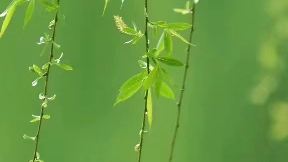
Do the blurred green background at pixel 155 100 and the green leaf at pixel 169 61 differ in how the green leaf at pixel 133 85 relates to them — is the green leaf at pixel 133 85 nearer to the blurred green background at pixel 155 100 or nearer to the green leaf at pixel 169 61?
the green leaf at pixel 169 61

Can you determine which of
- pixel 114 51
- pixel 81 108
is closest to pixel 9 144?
pixel 81 108

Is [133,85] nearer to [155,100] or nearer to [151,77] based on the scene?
[151,77]

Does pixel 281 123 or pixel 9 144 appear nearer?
pixel 281 123

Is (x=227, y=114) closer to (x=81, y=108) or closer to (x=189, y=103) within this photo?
(x=189, y=103)

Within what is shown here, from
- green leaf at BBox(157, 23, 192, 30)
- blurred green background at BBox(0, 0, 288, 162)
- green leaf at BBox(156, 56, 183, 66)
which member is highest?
green leaf at BBox(157, 23, 192, 30)

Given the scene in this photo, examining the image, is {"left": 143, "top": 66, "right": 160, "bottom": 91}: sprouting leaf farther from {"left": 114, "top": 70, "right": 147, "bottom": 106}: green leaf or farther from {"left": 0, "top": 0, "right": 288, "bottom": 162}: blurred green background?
{"left": 0, "top": 0, "right": 288, "bottom": 162}: blurred green background

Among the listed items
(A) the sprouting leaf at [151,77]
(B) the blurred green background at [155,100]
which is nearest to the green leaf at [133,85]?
(A) the sprouting leaf at [151,77]

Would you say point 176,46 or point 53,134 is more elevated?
point 176,46

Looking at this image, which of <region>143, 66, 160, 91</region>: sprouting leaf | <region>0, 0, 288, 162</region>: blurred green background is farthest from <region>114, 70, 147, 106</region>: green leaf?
<region>0, 0, 288, 162</region>: blurred green background

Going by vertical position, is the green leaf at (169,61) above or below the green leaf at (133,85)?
above
